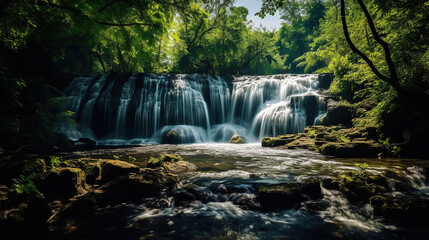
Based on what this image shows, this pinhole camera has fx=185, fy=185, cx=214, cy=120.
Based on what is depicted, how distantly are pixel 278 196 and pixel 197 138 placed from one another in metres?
12.8

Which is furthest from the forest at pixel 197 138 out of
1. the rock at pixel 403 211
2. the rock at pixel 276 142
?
the rock at pixel 276 142

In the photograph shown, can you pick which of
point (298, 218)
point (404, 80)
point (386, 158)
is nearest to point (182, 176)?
point (298, 218)

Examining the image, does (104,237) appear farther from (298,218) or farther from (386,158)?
(386,158)

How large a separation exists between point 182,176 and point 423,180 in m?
6.08

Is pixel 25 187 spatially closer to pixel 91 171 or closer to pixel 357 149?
pixel 91 171

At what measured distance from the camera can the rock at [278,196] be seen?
11.4 feet

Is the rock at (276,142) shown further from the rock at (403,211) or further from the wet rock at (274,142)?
the rock at (403,211)

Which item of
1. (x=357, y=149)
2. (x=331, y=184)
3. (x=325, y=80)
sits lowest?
(x=331, y=184)

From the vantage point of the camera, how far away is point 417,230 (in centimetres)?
260

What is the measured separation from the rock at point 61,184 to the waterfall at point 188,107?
10999mm

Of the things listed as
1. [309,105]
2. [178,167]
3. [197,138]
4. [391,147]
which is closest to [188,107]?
[197,138]

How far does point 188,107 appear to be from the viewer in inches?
744

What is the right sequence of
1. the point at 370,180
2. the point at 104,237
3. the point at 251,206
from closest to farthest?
the point at 104,237 → the point at 251,206 → the point at 370,180

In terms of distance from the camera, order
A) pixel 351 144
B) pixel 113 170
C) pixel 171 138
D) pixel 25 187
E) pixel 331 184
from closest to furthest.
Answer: pixel 25 187 < pixel 331 184 < pixel 113 170 < pixel 351 144 < pixel 171 138
